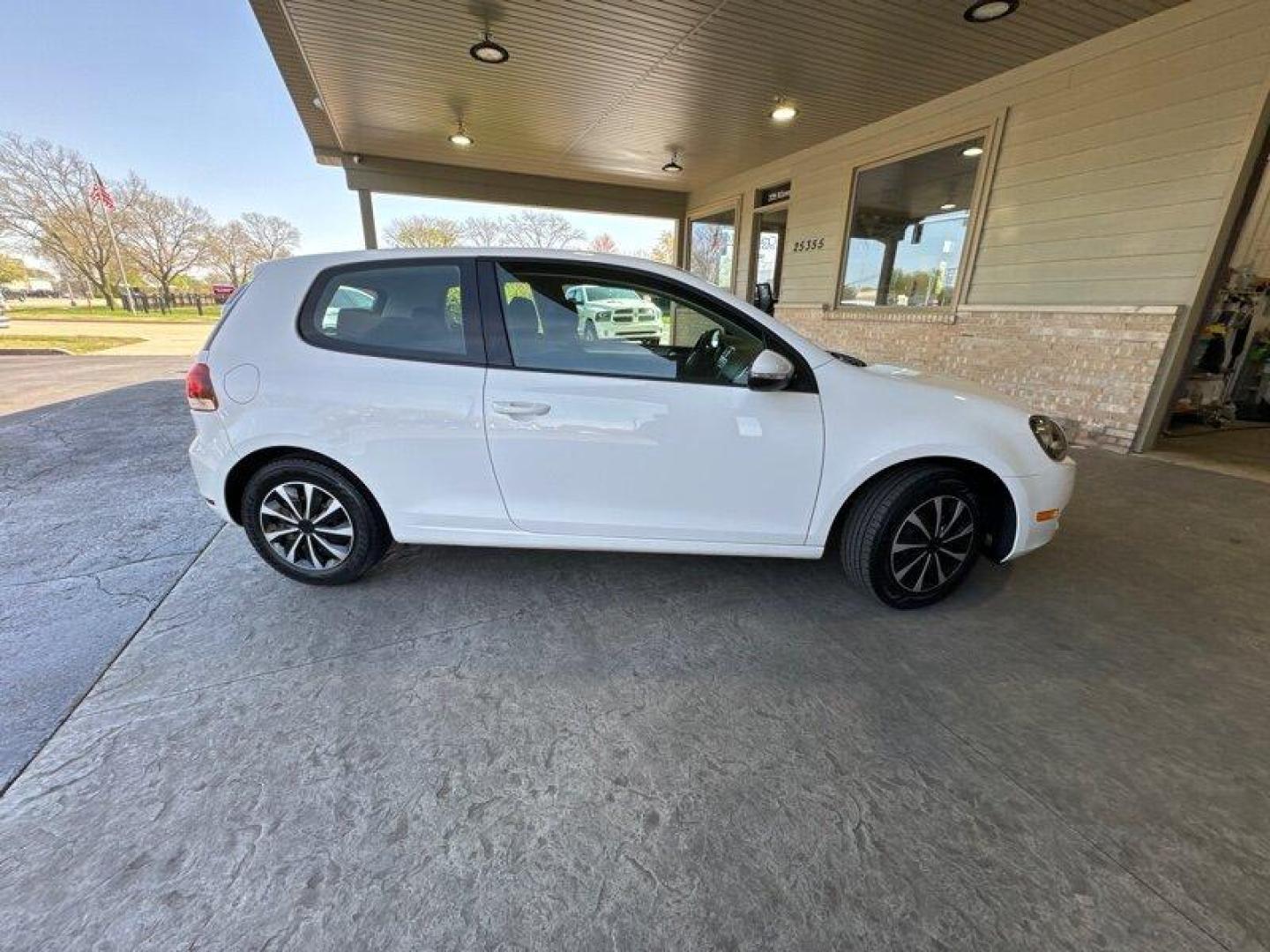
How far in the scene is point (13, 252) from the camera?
920 inches

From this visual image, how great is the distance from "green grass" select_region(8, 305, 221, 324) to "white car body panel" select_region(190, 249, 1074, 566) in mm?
26244

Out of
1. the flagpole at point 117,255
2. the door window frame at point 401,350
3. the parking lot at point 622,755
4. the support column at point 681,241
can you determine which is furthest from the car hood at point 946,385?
the flagpole at point 117,255

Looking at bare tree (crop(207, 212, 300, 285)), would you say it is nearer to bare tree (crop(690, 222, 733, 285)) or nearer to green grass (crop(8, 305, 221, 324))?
green grass (crop(8, 305, 221, 324))

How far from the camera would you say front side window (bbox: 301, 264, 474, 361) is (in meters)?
2.29

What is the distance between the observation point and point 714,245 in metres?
11.3

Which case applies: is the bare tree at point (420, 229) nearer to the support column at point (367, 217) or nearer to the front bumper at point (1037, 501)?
the support column at point (367, 217)

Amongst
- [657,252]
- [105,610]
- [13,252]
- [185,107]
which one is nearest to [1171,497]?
[105,610]

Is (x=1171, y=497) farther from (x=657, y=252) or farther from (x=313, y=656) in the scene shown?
(x=657, y=252)

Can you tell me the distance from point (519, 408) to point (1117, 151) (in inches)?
233

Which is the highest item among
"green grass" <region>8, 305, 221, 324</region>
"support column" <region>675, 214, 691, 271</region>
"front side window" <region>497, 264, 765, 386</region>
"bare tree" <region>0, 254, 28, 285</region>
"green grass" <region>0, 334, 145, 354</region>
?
"support column" <region>675, 214, 691, 271</region>

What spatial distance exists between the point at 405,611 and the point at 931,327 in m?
6.75

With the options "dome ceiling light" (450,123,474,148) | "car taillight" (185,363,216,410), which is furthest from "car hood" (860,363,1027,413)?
"dome ceiling light" (450,123,474,148)

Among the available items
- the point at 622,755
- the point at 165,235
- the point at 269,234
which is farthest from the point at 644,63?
the point at 269,234

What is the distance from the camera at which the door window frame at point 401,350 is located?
227 cm
